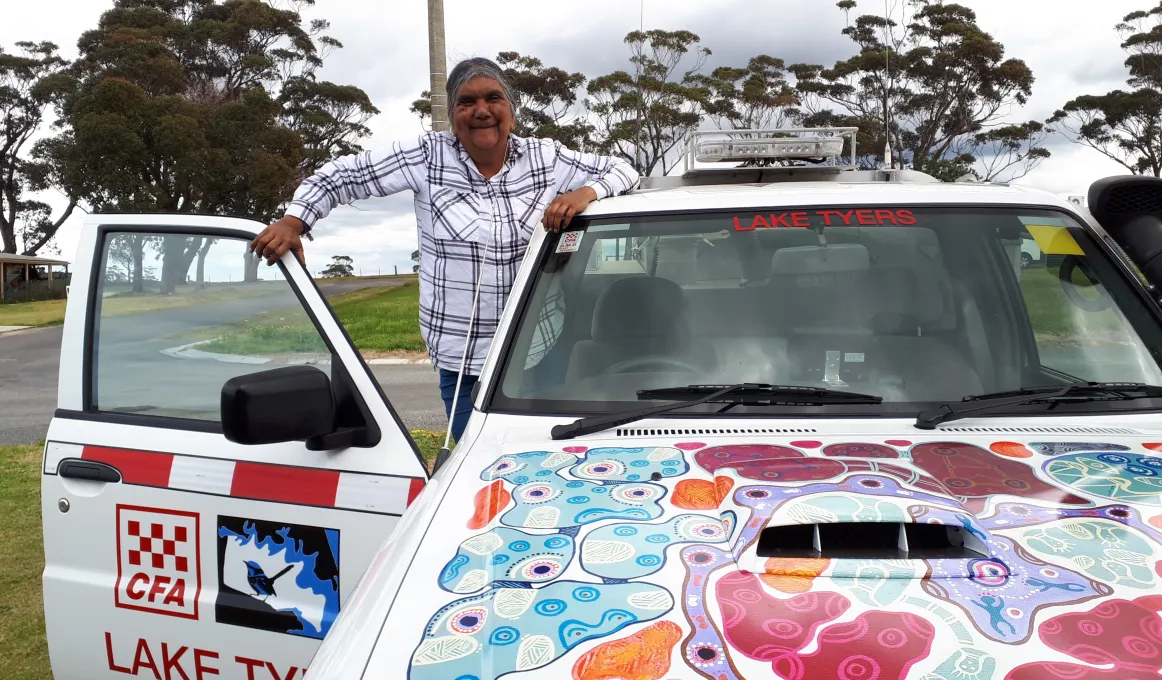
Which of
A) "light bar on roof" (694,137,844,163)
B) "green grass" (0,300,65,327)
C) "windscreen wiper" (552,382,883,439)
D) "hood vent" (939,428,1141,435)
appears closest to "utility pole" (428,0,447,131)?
"light bar on roof" (694,137,844,163)

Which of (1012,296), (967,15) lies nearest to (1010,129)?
(967,15)

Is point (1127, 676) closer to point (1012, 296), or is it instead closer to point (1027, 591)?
point (1027, 591)

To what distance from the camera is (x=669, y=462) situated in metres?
1.85

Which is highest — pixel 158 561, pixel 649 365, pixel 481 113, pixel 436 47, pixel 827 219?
pixel 436 47

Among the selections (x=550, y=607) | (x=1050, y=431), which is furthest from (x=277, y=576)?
(x=1050, y=431)

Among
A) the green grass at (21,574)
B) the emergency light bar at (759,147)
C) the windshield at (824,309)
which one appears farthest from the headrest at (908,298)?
the green grass at (21,574)

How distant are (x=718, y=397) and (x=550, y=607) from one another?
0.88 metres

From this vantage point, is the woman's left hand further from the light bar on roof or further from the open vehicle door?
the light bar on roof

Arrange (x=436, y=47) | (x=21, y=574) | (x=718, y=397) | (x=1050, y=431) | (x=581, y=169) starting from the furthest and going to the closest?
(x=436, y=47) < (x=21, y=574) < (x=581, y=169) < (x=718, y=397) < (x=1050, y=431)

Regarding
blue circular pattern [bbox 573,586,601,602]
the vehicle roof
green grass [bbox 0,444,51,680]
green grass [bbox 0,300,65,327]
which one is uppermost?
the vehicle roof

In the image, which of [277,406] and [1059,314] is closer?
[277,406]

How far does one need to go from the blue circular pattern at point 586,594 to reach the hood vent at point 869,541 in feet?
0.88

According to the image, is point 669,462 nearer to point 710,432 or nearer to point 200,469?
point 710,432

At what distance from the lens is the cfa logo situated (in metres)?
2.50
